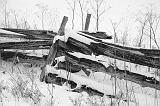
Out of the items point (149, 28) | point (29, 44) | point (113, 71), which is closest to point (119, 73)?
point (113, 71)

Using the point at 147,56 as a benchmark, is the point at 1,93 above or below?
below

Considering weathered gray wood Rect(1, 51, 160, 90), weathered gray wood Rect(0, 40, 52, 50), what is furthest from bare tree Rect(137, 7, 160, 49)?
weathered gray wood Rect(1, 51, 160, 90)

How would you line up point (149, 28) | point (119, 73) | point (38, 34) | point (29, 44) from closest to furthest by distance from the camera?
1. point (119, 73)
2. point (29, 44)
3. point (38, 34)
4. point (149, 28)

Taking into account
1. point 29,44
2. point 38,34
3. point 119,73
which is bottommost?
point 119,73

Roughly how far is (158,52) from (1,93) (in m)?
2.71

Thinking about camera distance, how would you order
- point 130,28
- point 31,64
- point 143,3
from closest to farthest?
point 31,64 < point 130,28 < point 143,3

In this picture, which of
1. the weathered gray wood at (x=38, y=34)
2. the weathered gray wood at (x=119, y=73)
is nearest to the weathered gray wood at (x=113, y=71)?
the weathered gray wood at (x=119, y=73)

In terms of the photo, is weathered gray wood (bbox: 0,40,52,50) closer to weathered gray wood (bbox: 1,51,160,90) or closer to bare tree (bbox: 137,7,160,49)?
weathered gray wood (bbox: 1,51,160,90)

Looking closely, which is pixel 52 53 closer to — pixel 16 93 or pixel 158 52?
Answer: pixel 16 93

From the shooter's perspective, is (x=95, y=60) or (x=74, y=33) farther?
(x=74, y=33)

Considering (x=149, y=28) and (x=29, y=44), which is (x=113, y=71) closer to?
→ (x=29, y=44)

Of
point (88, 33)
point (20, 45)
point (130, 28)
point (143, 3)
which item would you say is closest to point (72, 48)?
point (88, 33)

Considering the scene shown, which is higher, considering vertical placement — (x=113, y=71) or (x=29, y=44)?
(x=29, y=44)

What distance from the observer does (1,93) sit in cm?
316
